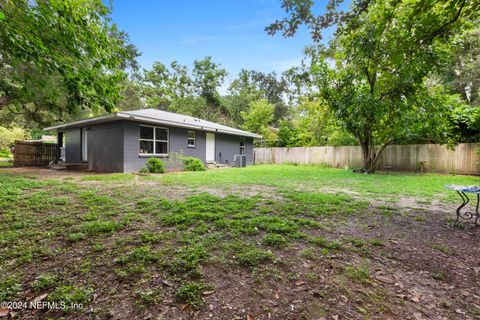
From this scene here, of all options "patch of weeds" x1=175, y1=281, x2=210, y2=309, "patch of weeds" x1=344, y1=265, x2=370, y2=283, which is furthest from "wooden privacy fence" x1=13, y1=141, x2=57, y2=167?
"patch of weeds" x1=344, y1=265, x2=370, y2=283

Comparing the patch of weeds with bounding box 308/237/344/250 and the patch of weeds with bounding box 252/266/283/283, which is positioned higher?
the patch of weeds with bounding box 308/237/344/250

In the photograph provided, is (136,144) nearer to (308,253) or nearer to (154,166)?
(154,166)

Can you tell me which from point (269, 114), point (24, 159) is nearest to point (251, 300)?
point (24, 159)

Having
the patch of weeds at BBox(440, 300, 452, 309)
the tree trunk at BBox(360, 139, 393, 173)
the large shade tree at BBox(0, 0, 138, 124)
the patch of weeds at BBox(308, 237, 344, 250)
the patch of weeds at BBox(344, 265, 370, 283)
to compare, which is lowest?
the patch of weeds at BBox(440, 300, 452, 309)

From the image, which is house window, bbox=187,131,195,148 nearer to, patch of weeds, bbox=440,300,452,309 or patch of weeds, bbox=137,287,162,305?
patch of weeds, bbox=137,287,162,305

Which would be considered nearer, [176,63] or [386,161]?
[386,161]

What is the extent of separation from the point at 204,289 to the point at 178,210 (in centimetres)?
217

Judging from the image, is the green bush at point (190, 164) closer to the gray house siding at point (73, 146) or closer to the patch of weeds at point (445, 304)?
the gray house siding at point (73, 146)

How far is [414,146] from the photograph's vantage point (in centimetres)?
1152

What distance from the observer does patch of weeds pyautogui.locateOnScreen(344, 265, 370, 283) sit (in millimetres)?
1984

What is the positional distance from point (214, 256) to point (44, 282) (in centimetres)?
144

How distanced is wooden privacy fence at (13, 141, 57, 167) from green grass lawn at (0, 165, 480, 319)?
12053mm

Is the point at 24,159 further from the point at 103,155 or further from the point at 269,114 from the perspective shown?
the point at 269,114

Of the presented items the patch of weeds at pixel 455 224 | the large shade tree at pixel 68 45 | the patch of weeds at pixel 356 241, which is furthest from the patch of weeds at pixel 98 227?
the patch of weeds at pixel 455 224
